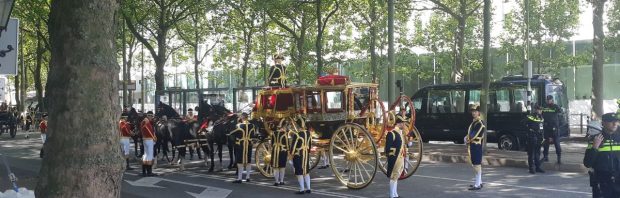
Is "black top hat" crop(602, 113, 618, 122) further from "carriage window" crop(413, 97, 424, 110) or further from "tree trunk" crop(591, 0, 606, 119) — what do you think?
"tree trunk" crop(591, 0, 606, 119)

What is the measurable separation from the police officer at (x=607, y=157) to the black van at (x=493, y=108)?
10.7m

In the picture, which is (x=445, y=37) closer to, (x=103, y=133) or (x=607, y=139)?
(x=607, y=139)

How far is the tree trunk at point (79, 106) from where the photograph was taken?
4.11m

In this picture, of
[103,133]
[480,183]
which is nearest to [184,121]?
[480,183]

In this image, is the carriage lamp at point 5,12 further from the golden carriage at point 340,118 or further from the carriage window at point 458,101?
the carriage window at point 458,101

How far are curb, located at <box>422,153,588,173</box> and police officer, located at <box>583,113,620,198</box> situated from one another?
21.4 ft

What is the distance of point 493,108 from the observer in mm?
19172

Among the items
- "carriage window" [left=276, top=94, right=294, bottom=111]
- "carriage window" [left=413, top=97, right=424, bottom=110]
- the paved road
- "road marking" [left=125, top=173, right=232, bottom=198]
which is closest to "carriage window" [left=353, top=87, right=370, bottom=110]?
"carriage window" [left=276, top=94, right=294, bottom=111]

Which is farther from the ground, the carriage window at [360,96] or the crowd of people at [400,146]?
the carriage window at [360,96]

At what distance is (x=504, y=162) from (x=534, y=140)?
6.27ft

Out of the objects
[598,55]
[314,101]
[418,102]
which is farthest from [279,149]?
[598,55]

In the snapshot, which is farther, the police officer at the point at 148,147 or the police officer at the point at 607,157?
the police officer at the point at 148,147

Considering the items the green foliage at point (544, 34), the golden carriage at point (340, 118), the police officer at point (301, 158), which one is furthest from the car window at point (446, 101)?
the green foliage at point (544, 34)

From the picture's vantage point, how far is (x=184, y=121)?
16.6 m
